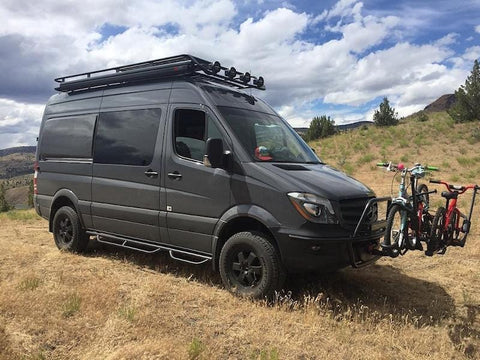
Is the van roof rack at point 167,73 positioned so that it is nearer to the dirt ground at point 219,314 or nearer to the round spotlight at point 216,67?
the round spotlight at point 216,67

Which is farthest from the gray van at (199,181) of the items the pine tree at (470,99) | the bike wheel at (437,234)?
the pine tree at (470,99)

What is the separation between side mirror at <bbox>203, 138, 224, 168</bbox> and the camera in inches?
192

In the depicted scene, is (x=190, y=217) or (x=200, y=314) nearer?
(x=200, y=314)

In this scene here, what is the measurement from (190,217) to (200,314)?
134 cm

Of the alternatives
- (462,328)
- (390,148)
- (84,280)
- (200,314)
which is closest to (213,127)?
(200,314)

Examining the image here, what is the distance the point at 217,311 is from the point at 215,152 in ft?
5.77

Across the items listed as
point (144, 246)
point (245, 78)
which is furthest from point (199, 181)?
point (245, 78)

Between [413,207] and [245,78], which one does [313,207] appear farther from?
[245,78]

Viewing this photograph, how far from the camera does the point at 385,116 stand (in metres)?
34.2

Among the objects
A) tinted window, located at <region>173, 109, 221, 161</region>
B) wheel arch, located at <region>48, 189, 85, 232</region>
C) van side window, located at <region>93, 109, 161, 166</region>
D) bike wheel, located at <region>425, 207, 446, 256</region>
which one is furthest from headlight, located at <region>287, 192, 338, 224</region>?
wheel arch, located at <region>48, 189, 85, 232</region>

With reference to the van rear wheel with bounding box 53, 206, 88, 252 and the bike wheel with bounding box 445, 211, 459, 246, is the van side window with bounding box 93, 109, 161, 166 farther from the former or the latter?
the bike wheel with bounding box 445, 211, 459, 246

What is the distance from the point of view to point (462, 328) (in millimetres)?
4387

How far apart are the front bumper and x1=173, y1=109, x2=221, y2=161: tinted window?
1.56m

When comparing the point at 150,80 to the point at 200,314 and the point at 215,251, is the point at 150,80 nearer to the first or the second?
the point at 215,251
